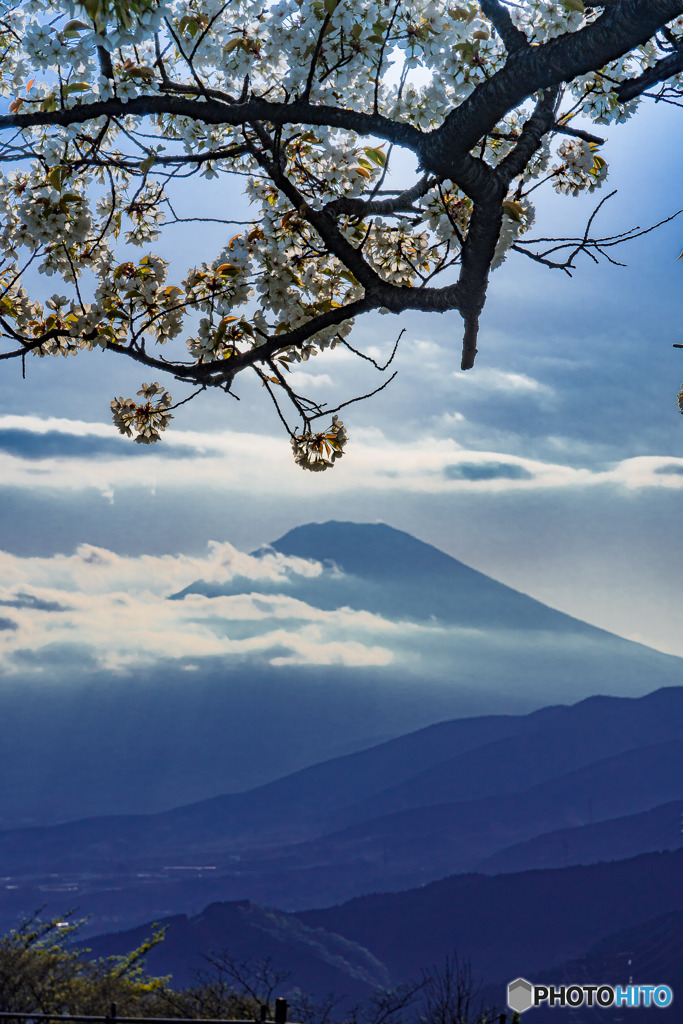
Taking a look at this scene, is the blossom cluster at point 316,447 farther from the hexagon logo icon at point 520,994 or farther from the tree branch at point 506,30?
the hexagon logo icon at point 520,994

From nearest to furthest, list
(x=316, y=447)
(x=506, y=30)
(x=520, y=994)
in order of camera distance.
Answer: (x=506, y=30)
(x=316, y=447)
(x=520, y=994)

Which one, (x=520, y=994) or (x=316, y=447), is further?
(x=520, y=994)

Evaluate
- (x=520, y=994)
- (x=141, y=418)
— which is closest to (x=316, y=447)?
(x=141, y=418)

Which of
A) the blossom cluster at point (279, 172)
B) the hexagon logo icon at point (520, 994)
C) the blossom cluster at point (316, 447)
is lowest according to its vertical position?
the hexagon logo icon at point (520, 994)

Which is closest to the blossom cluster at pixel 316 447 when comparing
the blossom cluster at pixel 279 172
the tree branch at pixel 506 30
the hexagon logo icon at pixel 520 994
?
the blossom cluster at pixel 279 172

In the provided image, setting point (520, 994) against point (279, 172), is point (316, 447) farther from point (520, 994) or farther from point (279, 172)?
point (520, 994)

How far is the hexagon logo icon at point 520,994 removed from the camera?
32.1 feet

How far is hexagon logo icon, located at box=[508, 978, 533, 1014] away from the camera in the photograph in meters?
9.80

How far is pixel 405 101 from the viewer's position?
4.84 m

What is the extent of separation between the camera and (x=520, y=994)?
9.85 m

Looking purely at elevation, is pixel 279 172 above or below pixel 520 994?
above

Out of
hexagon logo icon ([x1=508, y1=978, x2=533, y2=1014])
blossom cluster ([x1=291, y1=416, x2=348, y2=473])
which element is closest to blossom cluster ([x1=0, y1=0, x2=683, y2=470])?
blossom cluster ([x1=291, y1=416, x2=348, y2=473])

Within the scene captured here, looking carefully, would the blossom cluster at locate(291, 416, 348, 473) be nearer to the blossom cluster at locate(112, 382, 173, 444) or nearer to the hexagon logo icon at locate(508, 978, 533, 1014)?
the blossom cluster at locate(112, 382, 173, 444)

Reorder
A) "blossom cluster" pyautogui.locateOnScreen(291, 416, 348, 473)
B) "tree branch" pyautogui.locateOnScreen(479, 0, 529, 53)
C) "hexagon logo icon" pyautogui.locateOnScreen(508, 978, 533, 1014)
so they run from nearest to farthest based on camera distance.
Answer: "tree branch" pyautogui.locateOnScreen(479, 0, 529, 53) → "blossom cluster" pyautogui.locateOnScreen(291, 416, 348, 473) → "hexagon logo icon" pyautogui.locateOnScreen(508, 978, 533, 1014)
